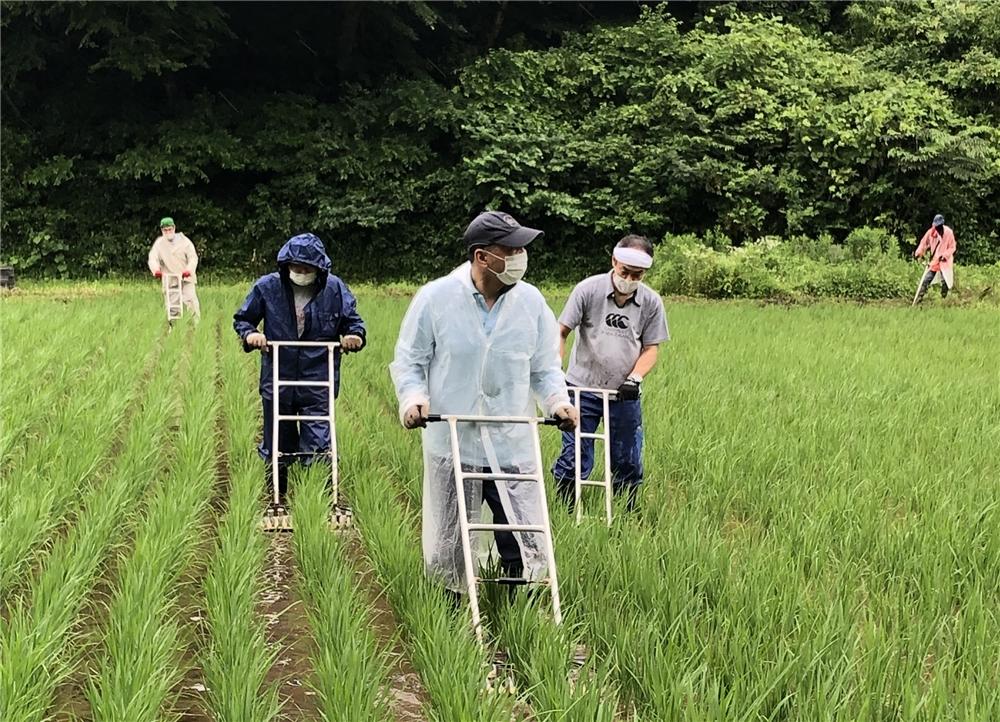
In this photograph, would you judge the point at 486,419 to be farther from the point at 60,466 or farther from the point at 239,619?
the point at 60,466

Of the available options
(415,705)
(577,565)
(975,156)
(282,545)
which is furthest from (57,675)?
(975,156)

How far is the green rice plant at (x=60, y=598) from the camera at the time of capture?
2.12 meters

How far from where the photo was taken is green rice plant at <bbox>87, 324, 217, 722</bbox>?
2115 millimetres

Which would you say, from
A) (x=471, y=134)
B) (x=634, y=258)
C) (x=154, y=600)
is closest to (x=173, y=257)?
(x=634, y=258)

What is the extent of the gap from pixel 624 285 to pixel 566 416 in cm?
125

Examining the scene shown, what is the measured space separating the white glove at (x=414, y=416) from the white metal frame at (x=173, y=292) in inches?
306

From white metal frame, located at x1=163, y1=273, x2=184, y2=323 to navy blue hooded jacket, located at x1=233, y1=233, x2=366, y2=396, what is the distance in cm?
590

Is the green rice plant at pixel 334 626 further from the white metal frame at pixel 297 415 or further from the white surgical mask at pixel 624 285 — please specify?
the white surgical mask at pixel 624 285

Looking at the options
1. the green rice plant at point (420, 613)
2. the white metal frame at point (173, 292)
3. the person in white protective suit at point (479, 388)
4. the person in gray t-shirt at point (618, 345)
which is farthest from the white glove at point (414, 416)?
the white metal frame at point (173, 292)

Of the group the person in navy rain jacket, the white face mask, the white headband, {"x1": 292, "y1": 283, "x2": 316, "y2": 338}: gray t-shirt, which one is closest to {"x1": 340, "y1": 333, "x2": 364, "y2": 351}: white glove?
the person in navy rain jacket

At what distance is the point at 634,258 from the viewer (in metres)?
3.66

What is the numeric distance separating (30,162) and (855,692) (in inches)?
798

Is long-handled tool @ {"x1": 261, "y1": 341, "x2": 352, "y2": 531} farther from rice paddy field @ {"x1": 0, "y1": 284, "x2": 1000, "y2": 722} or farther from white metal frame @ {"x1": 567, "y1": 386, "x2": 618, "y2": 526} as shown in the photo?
white metal frame @ {"x1": 567, "y1": 386, "x2": 618, "y2": 526}

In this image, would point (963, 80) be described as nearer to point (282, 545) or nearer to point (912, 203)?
point (912, 203)
